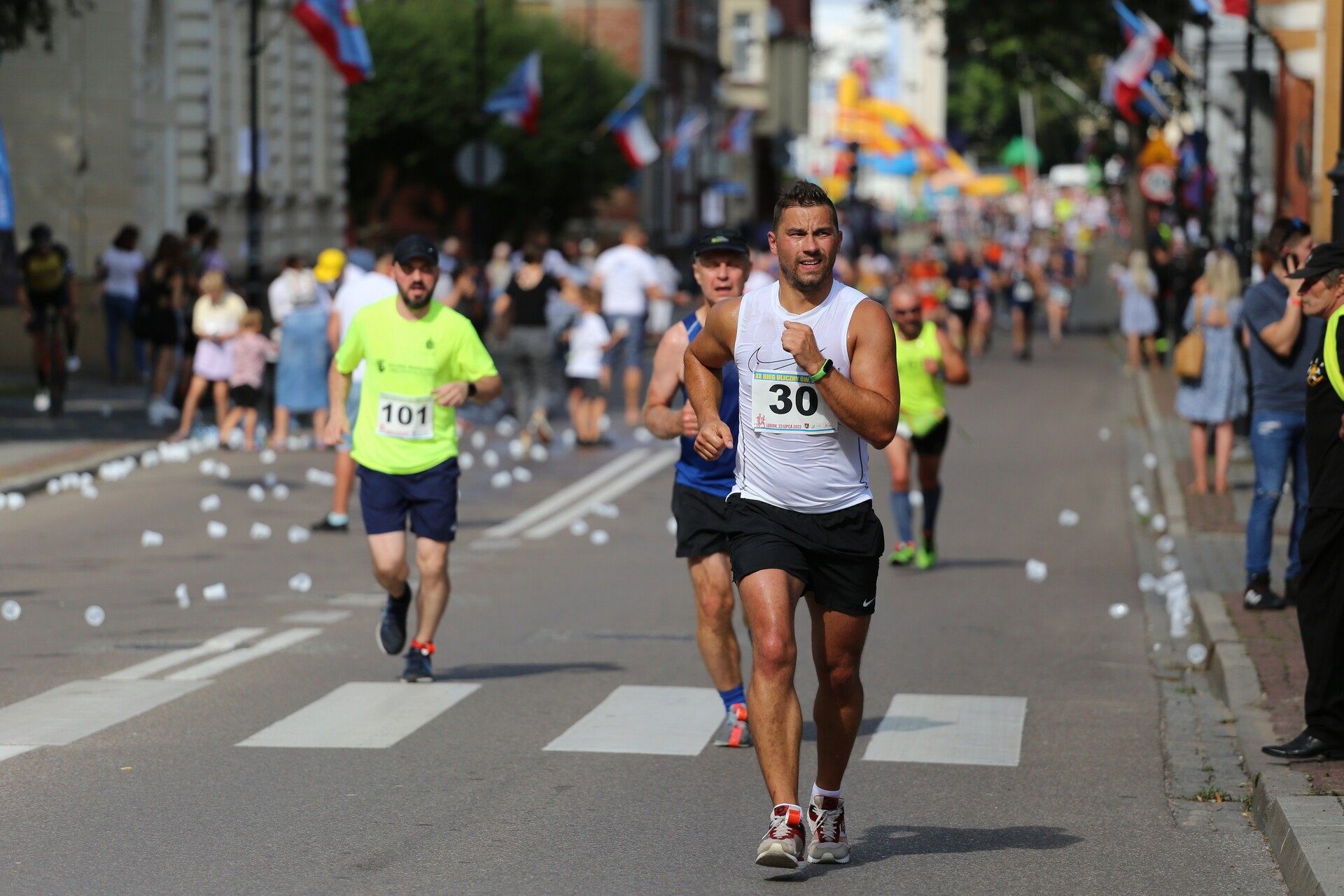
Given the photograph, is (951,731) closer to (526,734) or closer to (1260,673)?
(526,734)

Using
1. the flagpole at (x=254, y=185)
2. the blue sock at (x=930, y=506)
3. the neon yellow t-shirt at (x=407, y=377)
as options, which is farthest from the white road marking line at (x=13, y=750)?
the flagpole at (x=254, y=185)

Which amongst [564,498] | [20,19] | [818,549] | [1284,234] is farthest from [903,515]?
[20,19]

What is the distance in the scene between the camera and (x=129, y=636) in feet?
36.2

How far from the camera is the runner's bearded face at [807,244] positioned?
6.25 m

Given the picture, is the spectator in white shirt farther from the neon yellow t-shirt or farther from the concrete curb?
the neon yellow t-shirt

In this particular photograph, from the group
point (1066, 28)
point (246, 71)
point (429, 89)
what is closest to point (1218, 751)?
point (246, 71)

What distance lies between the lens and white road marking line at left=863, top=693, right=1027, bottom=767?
27.8ft

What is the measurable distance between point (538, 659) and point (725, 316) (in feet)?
14.5

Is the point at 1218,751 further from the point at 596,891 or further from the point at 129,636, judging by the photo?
the point at 129,636

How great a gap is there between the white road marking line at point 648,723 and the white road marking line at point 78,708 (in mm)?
1664

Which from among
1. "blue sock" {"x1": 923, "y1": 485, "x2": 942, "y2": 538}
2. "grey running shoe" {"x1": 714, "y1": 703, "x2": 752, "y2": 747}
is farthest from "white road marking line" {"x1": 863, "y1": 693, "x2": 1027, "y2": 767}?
"blue sock" {"x1": 923, "y1": 485, "x2": 942, "y2": 538}

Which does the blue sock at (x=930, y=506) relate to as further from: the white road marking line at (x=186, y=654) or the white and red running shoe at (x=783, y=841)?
the white and red running shoe at (x=783, y=841)

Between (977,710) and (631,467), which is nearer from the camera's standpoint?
(977,710)

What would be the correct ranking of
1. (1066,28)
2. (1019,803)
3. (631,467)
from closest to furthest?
(1019,803) → (631,467) → (1066,28)
